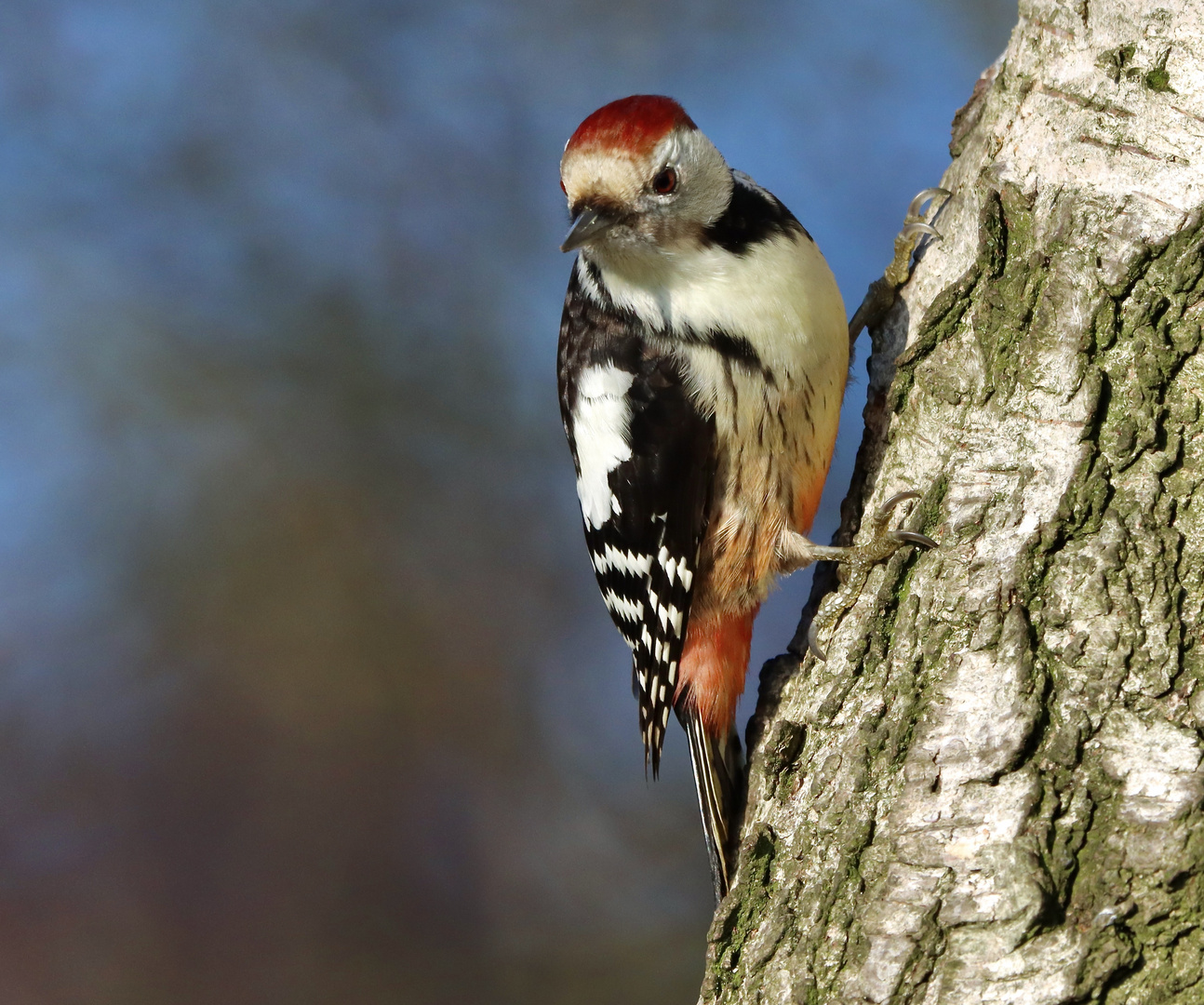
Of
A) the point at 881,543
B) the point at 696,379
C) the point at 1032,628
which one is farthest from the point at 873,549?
the point at 696,379

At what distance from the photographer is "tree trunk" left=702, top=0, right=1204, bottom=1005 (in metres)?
1.46

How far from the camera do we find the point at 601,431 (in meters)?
2.52

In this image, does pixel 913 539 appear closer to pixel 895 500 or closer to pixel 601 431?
pixel 895 500

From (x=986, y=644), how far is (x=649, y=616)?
42.4 inches

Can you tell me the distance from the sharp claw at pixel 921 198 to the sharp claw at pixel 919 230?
0.11ft

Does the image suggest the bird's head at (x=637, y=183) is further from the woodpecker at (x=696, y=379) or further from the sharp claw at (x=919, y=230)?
the sharp claw at (x=919, y=230)

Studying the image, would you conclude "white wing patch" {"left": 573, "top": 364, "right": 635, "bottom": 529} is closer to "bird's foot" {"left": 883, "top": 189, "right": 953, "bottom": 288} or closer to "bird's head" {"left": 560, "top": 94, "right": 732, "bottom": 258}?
"bird's head" {"left": 560, "top": 94, "right": 732, "bottom": 258}

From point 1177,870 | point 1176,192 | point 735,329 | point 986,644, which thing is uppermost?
point 735,329

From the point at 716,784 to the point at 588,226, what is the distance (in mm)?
1283

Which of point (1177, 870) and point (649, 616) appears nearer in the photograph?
point (1177, 870)

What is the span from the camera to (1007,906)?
1477mm

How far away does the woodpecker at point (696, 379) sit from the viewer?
2320 millimetres

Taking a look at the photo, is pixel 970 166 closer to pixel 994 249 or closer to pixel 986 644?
pixel 994 249

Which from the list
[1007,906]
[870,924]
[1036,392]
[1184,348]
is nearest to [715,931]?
[870,924]
